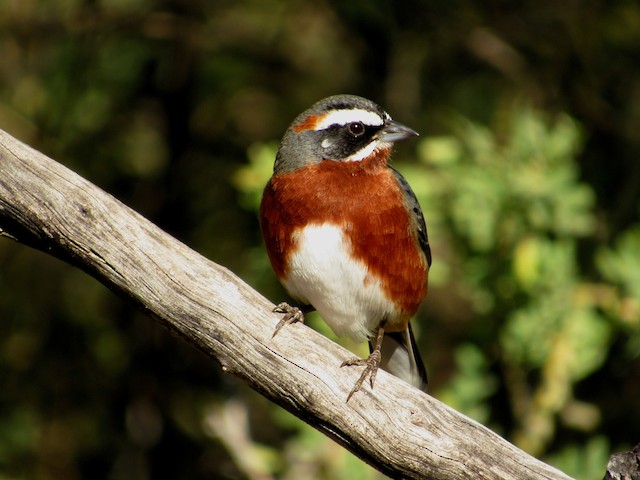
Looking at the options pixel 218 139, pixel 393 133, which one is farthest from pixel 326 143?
pixel 218 139

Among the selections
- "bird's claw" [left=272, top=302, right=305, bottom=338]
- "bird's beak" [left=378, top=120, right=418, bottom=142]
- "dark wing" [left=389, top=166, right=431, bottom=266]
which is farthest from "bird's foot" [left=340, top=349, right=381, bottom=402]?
"bird's beak" [left=378, top=120, right=418, bottom=142]

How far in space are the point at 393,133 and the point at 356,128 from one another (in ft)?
0.69

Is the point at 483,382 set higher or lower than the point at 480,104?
lower

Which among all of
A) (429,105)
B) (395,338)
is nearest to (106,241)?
(395,338)

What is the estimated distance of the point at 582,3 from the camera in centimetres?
743

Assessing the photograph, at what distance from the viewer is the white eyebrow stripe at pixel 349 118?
528 centimetres

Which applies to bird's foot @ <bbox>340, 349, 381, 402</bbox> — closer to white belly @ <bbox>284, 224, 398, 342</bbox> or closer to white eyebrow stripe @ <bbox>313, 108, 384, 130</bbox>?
white belly @ <bbox>284, 224, 398, 342</bbox>

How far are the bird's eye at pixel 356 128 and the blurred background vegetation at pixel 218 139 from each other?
1.44 meters

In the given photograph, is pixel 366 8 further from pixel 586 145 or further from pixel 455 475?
pixel 455 475

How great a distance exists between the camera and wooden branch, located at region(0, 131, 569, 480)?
13.9 ft

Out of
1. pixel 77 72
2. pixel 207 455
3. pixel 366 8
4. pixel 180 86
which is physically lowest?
pixel 207 455

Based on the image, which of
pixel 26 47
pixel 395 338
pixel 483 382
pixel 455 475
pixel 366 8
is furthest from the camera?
pixel 26 47

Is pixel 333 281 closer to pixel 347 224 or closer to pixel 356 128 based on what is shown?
pixel 347 224

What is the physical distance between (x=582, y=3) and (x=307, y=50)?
228 cm
